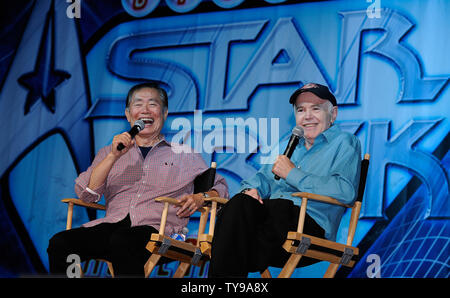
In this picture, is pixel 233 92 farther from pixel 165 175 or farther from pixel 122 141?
pixel 122 141

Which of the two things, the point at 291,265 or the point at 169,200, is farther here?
the point at 169,200

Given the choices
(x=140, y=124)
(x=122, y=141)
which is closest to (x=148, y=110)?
(x=140, y=124)

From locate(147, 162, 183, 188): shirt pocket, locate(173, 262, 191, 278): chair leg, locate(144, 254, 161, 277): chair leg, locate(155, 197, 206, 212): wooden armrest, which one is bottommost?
locate(173, 262, 191, 278): chair leg

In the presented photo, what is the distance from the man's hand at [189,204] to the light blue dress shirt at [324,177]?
0.24 m

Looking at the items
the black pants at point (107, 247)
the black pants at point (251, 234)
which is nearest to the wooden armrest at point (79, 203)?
the black pants at point (107, 247)

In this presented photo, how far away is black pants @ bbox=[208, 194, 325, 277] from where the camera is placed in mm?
2412

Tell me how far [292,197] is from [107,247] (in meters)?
0.91

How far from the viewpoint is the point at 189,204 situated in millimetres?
3010

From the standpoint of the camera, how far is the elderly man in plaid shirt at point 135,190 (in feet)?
9.50

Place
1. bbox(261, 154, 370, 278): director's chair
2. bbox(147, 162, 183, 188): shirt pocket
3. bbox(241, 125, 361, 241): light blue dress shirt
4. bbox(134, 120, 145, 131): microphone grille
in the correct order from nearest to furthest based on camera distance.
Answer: bbox(261, 154, 370, 278): director's chair < bbox(241, 125, 361, 241): light blue dress shirt < bbox(134, 120, 145, 131): microphone grille < bbox(147, 162, 183, 188): shirt pocket

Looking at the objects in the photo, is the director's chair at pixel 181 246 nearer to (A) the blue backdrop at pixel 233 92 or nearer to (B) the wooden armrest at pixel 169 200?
(B) the wooden armrest at pixel 169 200

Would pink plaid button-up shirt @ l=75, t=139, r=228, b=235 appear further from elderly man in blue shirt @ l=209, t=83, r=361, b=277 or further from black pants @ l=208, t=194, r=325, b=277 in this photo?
black pants @ l=208, t=194, r=325, b=277

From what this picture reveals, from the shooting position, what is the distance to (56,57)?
178 inches

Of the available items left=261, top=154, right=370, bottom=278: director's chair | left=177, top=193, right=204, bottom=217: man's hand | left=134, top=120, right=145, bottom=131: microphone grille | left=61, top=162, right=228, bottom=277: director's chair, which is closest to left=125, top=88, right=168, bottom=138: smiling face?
left=134, top=120, right=145, bottom=131: microphone grille
